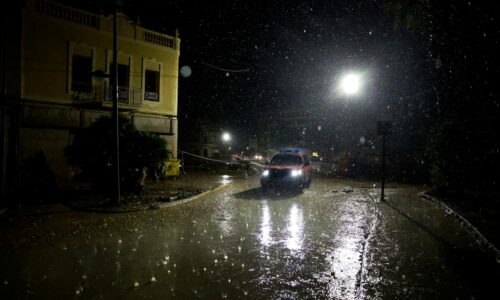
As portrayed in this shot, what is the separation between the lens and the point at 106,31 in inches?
756

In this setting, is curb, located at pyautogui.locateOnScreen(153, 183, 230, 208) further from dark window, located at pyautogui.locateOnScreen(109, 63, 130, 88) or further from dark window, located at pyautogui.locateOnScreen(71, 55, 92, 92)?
dark window, located at pyautogui.locateOnScreen(71, 55, 92, 92)

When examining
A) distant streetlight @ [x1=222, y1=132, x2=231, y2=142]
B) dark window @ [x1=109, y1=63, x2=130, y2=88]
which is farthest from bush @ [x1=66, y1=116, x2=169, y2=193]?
distant streetlight @ [x1=222, y1=132, x2=231, y2=142]

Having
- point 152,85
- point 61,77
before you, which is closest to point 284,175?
point 152,85

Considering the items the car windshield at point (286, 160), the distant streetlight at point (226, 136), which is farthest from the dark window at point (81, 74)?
the distant streetlight at point (226, 136)

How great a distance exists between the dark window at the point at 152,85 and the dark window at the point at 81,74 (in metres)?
3.56

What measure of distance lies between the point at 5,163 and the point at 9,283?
1173 centimetres

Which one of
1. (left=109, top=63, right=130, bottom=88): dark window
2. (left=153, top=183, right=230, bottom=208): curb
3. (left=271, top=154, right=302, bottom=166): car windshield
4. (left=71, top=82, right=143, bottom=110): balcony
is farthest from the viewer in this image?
(left=109, top=63, right=130, bottom=88): dark window

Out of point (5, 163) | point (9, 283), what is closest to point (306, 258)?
point (9, 283)

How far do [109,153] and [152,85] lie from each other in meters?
10.3

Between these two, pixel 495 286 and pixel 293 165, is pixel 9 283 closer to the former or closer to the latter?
pixel 495 286

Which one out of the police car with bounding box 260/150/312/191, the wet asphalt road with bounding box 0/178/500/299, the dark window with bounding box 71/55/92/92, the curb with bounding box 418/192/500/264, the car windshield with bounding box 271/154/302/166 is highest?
the dark window with bounding box 71/55/92/92

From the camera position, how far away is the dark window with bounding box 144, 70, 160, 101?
21470 millimetres

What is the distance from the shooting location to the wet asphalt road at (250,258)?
15.8 feet

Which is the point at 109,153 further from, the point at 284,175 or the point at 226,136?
the point at 226,136
